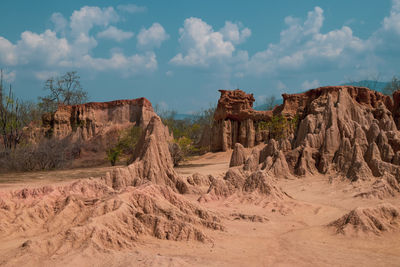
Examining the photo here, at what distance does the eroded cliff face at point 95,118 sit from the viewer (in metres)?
31.1

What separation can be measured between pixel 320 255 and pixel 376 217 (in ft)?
7.04

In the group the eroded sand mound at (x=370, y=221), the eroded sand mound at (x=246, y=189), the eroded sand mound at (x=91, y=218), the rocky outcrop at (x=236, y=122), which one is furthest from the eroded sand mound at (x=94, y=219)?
the rocky outcrop at (x=236, y=122)

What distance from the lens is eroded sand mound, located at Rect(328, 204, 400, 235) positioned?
22.8 feet

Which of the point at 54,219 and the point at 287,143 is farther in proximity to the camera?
the point at 287,143

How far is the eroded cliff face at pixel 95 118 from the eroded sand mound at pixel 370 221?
985 inches

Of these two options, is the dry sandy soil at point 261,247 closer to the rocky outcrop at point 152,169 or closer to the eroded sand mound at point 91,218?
the eroded sand mound at point 91,218

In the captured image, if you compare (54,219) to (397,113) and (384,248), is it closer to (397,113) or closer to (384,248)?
(384,248)

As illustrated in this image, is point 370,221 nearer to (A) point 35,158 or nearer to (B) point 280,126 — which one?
(A) point 35,158

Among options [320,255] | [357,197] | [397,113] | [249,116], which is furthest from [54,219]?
[397,113]

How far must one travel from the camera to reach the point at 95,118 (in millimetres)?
31938

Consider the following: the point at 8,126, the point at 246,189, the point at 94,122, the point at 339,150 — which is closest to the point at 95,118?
the point at 94,122

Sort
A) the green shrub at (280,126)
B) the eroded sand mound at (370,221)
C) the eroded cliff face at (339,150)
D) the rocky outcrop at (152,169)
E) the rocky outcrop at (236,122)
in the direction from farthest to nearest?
the rocky outcrop at (236,122) → the green shrub at (280,126) → the eroded cliff face at (339,150) → the rocky outcrop at (152,169) → the eroded sand mound at (370,221)

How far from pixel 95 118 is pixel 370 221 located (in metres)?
28.5

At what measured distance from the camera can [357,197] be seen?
35.7 feet
